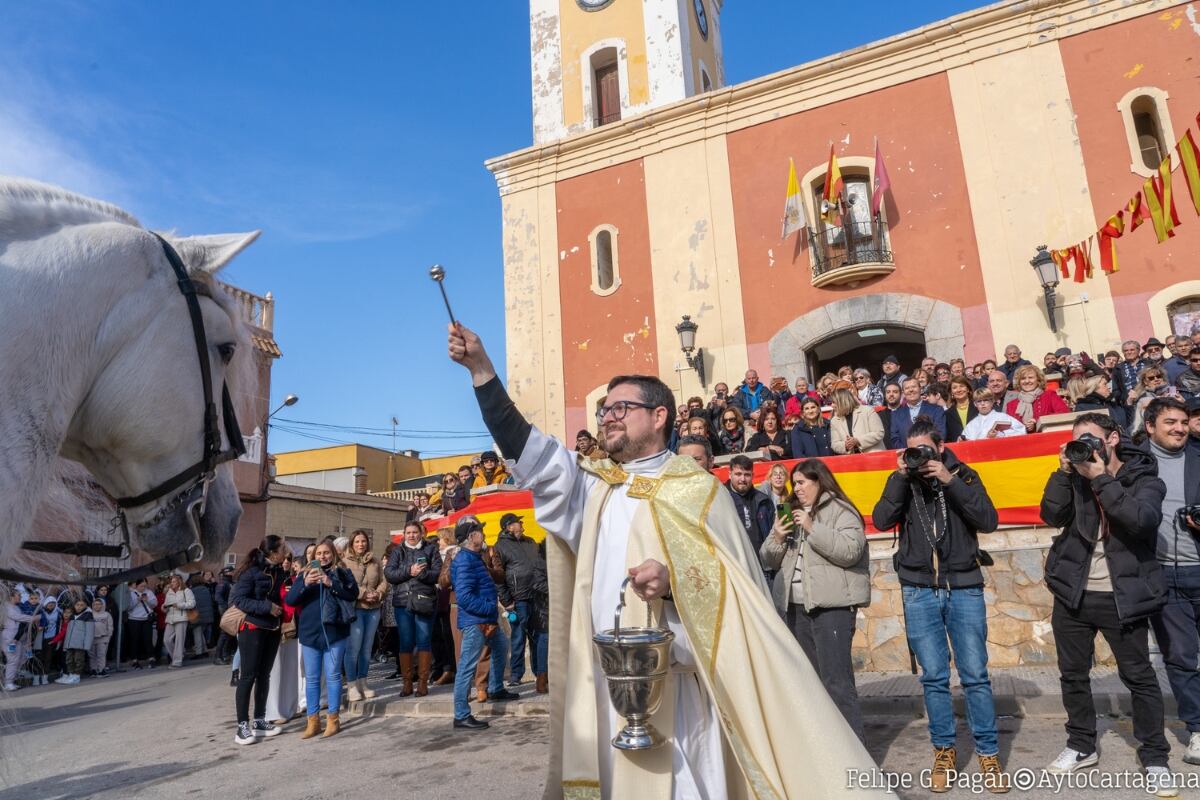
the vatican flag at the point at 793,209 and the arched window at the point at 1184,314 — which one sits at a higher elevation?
the vatican flag at the point at 793,209

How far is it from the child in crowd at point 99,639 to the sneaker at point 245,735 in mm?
8963

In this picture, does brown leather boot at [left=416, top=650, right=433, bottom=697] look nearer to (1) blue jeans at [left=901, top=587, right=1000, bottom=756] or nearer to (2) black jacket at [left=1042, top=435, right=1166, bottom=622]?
(1) blue jeans at [left=901, top=587, right=1000, bottom=756]

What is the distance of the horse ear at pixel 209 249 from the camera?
2076mm

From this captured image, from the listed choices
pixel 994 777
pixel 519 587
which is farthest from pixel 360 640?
pixel 994 777

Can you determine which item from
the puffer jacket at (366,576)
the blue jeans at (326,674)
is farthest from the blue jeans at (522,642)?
the blue jeans at (326,674)

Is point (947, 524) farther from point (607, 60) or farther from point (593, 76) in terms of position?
point (607, 60)

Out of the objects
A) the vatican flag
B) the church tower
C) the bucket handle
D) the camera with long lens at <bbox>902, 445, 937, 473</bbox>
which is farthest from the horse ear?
the church tower

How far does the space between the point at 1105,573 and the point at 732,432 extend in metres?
6.45

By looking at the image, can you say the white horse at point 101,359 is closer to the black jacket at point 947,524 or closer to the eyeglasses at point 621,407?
the eyeglasses at point 621,407

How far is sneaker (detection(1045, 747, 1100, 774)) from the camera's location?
182 inches

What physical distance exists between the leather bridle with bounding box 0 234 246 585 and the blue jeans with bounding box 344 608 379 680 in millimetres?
8026

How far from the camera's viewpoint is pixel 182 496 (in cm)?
198

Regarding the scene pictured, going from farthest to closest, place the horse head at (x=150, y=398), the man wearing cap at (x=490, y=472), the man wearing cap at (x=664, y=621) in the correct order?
the man wearing cap at (x=490, y=472), the man wearing cap at (x=664, y=621), the horse head at (x=150, y=398)

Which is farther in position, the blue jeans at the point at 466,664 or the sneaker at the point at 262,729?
the sneaker at the point at 262,729
